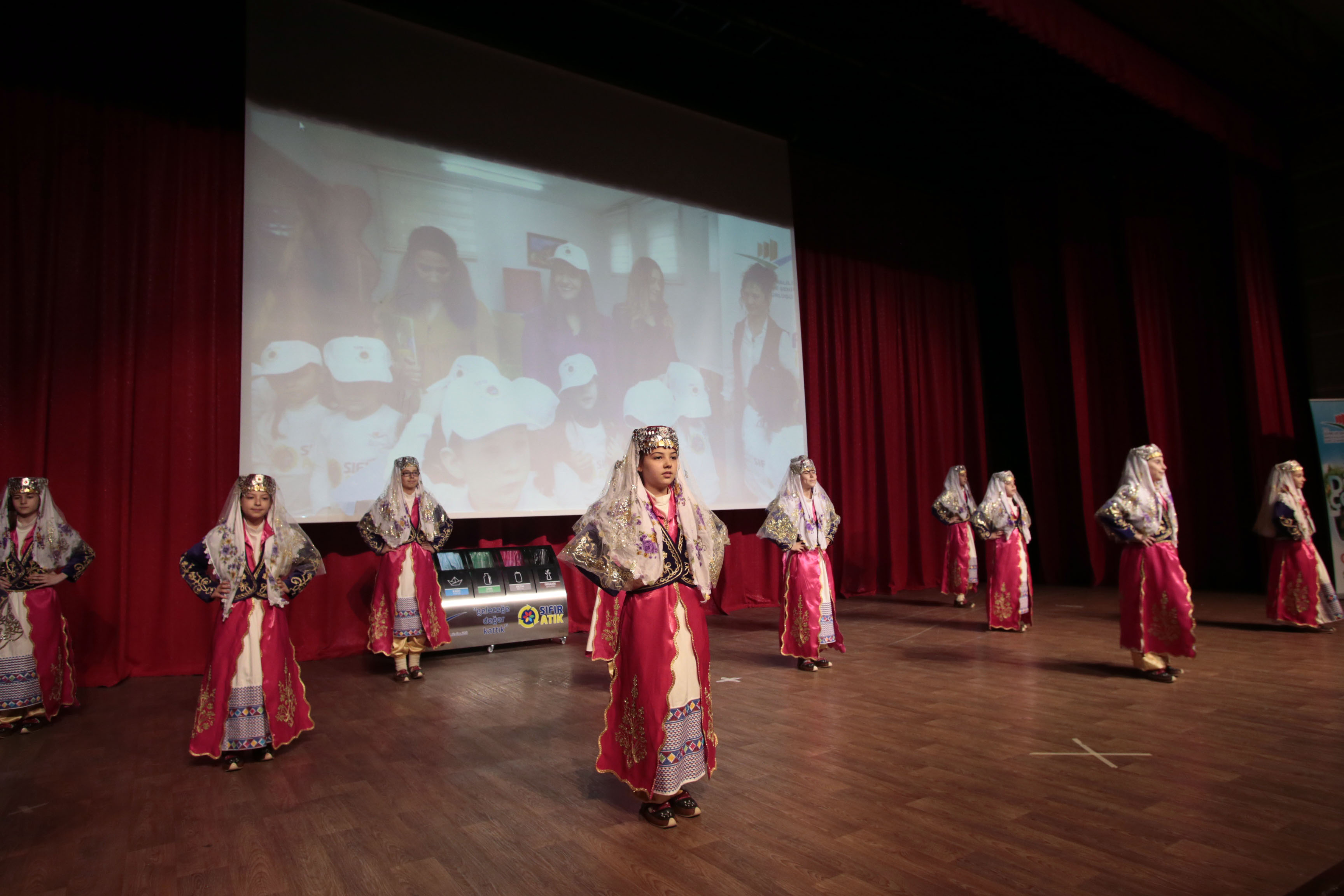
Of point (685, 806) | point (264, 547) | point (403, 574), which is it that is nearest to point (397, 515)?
point (403, 574)

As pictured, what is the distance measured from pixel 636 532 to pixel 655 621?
309 millimetres

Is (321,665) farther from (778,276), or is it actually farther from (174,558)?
(778,276)

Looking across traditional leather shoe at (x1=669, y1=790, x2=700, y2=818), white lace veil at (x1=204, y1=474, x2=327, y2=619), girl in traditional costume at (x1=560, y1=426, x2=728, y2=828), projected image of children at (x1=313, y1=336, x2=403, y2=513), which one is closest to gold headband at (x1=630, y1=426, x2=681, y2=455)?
girl in traditional costume at (x1=560, y1=426, x2=728, y2=828)

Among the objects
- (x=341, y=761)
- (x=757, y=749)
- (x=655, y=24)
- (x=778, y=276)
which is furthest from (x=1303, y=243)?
(x=341, y=761)

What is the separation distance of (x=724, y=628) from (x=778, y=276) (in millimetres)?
3864

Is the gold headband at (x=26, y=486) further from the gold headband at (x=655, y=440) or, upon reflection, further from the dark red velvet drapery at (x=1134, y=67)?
the dark red velvet drapery at (x=1134, y=67)

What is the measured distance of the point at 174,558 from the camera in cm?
559

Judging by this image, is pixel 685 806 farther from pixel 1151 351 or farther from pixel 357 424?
pixel 1151 351

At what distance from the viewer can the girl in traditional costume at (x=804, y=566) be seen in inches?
200

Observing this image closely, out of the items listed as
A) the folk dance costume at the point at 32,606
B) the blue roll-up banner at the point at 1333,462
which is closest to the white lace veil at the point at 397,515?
the folk dance costume at the point at 32,606

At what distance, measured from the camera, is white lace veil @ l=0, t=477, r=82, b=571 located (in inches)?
159

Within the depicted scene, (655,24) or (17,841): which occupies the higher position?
(655,24)

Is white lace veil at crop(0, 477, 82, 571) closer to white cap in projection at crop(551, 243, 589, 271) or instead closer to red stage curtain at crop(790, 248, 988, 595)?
white cap in projection at crop(551, 243, 589, 271)

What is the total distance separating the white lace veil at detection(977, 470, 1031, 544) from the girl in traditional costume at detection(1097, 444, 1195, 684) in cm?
197
